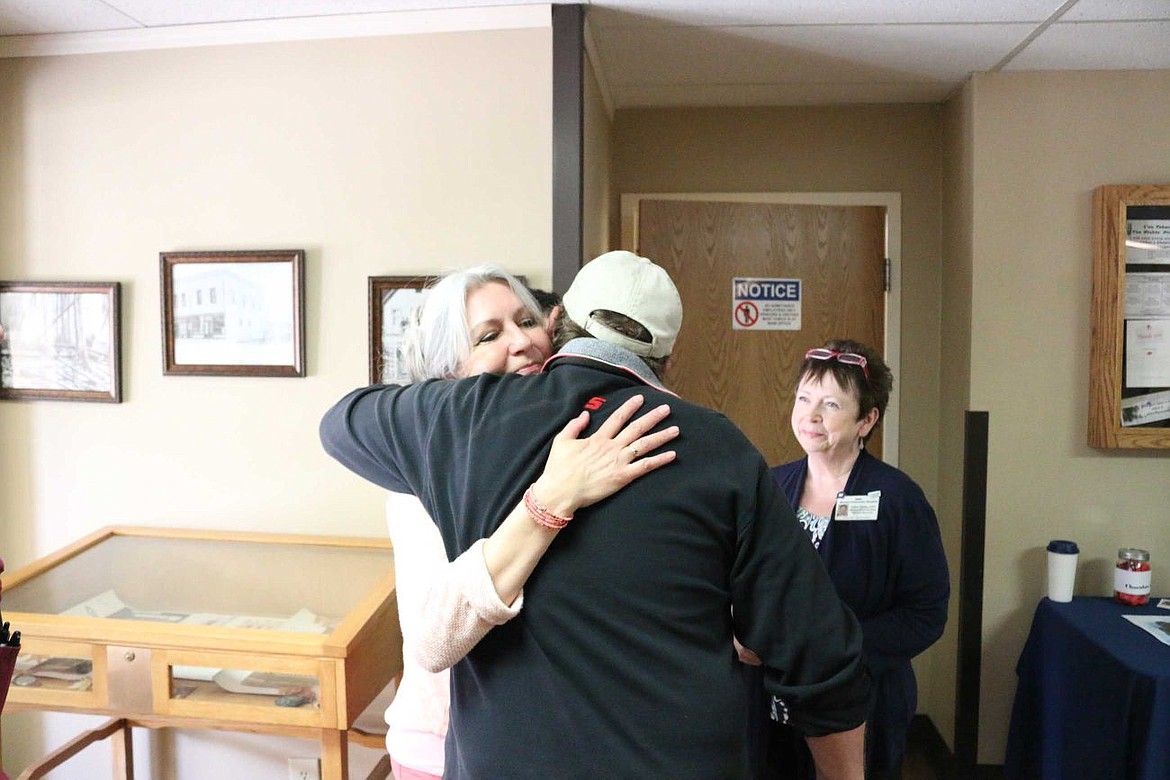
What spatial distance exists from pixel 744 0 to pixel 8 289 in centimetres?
222

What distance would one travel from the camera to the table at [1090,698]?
6.56 feet

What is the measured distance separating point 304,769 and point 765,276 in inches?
89.0

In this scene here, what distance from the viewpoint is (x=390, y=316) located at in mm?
2271

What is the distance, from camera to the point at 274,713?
1.78m

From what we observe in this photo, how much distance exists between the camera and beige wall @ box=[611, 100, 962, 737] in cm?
309

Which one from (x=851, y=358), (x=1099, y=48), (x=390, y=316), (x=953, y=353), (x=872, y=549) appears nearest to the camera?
(x=872, y=549)

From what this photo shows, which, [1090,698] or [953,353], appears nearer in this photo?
[1090,698]

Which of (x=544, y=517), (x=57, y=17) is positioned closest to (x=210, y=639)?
(x=544, y=517)

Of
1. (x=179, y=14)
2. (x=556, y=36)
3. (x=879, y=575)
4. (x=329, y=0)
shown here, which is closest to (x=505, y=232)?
(x=556, y=36)

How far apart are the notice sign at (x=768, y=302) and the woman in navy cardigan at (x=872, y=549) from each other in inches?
53.3

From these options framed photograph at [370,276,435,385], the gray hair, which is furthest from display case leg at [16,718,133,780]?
the gray hair

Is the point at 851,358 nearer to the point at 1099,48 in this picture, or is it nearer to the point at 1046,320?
the point at 1046,320

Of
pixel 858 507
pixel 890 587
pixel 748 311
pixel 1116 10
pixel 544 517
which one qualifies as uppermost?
pixel 1116 10

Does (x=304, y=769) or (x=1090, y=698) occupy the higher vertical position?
(x=1090, y=698)
